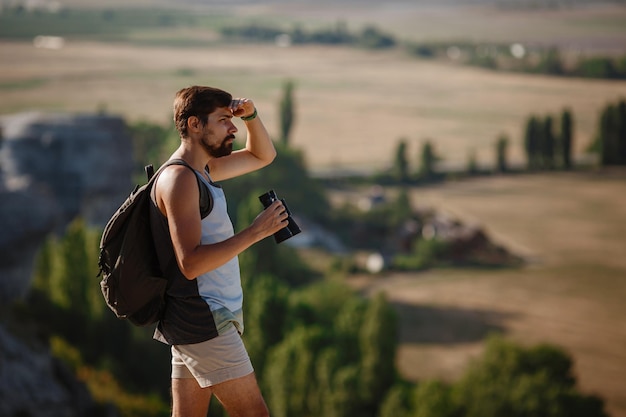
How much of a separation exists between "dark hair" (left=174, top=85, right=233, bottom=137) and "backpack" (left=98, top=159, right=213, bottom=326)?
26cm

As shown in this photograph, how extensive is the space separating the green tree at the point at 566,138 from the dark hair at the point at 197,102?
83.1 meters

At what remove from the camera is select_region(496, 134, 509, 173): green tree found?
89125 mm

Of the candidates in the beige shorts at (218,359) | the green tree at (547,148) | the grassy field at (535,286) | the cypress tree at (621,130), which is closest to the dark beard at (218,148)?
the beige shorts at (218,359)

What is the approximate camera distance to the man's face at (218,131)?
529 cm

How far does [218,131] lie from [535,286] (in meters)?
Answer: 59.5

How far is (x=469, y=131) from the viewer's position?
108 metres

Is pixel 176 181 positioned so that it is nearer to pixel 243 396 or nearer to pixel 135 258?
pixel 135 258

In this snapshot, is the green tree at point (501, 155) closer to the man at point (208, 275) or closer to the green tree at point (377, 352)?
the green tree at point (377, 352)

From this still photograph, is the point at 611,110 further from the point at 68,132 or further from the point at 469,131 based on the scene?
the point at 68,132

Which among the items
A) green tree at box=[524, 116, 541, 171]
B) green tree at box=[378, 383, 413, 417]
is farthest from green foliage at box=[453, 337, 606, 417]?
green tree at box=[524, 116, 541, 171]

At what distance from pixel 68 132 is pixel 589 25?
95851 mm

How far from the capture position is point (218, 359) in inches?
209

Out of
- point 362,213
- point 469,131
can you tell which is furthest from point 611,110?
point 362,213

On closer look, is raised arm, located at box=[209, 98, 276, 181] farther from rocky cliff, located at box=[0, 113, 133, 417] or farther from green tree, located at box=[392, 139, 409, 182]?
green tree, located at box=[392, 139, 409, 182]
